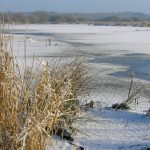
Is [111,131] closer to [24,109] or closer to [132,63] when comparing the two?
[24,109]

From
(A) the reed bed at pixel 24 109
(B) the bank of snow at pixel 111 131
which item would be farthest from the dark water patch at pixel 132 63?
(A) the reed bed at pixel 24 109

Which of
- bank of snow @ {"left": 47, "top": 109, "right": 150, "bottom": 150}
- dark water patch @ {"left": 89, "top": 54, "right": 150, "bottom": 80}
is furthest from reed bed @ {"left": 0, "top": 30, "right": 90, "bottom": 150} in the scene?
dark water patch @ {"left": 89, "top": 54, "right": 150, "bottom": 80}

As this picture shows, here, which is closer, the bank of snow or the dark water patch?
the bank of snow

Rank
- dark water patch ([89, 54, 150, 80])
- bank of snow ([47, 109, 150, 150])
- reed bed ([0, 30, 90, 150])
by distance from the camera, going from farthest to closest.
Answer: dark water patch ([89, 54, 150, 80]), bank of snow ([47, 109, 150, 150]), reed bed ([0, 30, 90, 150])

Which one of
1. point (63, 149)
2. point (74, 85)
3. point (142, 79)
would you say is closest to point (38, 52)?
point (142, 79)

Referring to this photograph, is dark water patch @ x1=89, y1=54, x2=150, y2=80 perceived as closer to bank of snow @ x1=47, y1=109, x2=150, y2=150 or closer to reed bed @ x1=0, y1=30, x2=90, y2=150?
bank of snow @ x1=47, y1=109, x2=150, y2=150

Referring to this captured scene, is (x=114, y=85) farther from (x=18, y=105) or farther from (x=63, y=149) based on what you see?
(x=18, y=105)

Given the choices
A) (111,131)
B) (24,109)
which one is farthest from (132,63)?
(24,109)

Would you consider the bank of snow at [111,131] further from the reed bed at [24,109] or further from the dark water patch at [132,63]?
the dark water patch at [132,63]

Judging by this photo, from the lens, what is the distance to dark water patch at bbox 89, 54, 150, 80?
10648 mm

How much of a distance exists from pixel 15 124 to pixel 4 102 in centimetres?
17

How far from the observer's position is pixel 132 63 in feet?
42.7

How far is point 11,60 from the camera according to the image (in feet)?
11.4

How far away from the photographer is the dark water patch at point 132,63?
10.6 metres
